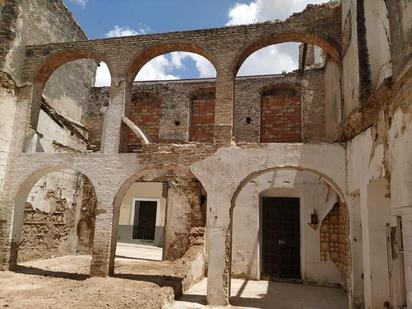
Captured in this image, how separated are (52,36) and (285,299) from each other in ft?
34.2

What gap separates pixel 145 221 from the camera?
21.9m

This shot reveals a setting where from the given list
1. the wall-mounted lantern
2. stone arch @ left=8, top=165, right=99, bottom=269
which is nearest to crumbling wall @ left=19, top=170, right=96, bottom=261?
stone arch @ left=8, top=165, right=99, bottom=269

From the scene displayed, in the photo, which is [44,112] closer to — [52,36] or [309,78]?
[52,36]

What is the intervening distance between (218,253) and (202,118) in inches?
326

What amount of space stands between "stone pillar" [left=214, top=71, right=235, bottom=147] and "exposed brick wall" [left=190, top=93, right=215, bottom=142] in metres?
5.91

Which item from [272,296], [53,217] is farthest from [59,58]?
[272,296]

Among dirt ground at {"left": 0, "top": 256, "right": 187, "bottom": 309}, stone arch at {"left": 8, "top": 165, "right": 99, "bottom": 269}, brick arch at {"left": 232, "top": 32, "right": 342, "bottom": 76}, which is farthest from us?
stone arch at {"left": 8, "top": 165, "right": 99, "bottom": 269}

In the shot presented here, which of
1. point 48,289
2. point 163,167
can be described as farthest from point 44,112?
point 48,289

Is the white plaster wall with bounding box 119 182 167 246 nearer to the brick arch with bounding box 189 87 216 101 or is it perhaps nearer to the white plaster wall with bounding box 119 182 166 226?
the white plaster wall with bounding box 119 182 166 226

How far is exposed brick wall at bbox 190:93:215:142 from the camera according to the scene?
14961 millimetres

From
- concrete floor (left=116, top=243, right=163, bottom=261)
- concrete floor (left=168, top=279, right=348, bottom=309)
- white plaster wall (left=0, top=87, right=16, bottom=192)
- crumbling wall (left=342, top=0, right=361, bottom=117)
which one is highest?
crumbling wall (left=342, top=0, right=361, bottom=117)

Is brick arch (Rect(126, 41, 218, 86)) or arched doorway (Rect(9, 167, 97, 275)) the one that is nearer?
brick arch (Rect(126, 41, 218, 86))

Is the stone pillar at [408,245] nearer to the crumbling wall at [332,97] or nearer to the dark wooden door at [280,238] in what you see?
the crumbling wall at [332,97]

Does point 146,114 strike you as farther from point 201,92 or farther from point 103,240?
point 103,240
